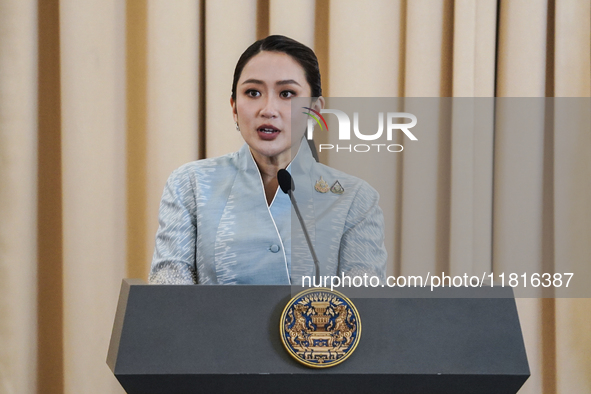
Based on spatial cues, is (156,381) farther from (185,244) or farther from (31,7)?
(31,7)

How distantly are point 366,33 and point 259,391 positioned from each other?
3.93 ft

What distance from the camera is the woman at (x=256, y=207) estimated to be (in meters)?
0.76

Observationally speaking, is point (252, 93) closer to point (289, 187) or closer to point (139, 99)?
point (289, 187)

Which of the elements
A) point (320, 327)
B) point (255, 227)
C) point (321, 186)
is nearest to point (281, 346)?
point (320, 327)

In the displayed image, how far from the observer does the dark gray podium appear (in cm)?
61

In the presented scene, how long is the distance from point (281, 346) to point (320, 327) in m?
0.05

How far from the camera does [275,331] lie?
63cm

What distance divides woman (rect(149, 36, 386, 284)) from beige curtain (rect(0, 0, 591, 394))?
0.56 meters

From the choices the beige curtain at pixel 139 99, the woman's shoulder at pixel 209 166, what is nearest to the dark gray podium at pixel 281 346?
the woman's shoulder at pixel 209 166

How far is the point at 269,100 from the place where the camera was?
0.91 meters

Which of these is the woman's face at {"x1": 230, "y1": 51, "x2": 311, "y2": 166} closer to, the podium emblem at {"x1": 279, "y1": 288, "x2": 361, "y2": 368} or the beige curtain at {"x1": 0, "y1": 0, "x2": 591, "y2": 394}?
the podium emblem at {"x1": 279, "y1": 288, "x2": 361, "y2": 368}

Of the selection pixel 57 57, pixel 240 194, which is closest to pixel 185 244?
pixel 240 194

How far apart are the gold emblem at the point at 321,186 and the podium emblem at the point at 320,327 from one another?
0.42 feet

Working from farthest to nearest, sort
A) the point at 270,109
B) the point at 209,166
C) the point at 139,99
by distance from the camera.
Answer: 1. the point at 139,99
2. the point at 209,166
3. the point at 270,109
